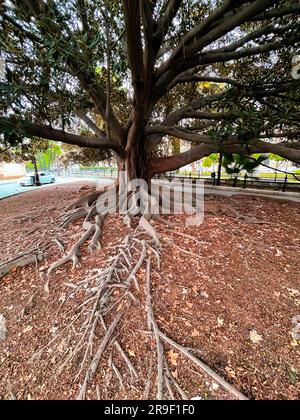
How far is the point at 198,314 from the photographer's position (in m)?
2.22

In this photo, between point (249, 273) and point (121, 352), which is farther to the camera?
point (249, 273)

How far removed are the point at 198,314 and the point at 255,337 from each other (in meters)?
0.59

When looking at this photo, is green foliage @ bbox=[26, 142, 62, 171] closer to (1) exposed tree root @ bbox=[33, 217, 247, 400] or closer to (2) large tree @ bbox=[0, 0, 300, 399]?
(2) large tree @ bbox=[0, 0, 300, 399]

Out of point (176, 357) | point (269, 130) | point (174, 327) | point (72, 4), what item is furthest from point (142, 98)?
point (176, 357)

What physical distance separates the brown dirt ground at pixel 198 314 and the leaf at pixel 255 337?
1.1 inches

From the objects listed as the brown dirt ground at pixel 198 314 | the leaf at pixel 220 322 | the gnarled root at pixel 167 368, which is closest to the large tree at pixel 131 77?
the gnarled root at pixel 167 368

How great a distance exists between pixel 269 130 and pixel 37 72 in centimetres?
362

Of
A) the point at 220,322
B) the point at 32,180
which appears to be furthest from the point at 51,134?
the point at 32,180

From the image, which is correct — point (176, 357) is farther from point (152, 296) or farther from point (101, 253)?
point (101, 253)

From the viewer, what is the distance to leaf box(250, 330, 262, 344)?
1.98m

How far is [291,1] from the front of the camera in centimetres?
286

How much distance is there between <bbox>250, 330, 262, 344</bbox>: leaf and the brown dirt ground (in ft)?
0.09

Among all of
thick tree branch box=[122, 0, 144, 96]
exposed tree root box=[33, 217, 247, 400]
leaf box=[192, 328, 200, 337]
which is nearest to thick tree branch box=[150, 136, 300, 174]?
thick tree branch box=[122, 0, 144, 96]

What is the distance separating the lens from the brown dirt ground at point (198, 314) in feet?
5.64
